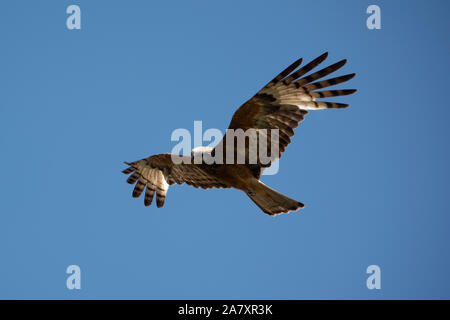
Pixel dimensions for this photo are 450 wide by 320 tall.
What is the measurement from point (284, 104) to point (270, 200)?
4.04ft

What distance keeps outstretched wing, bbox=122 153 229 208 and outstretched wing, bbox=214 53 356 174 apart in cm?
97

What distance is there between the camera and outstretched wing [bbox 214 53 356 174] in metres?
6.27

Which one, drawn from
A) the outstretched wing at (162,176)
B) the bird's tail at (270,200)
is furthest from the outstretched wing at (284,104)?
the outstretched wing at (162,176)

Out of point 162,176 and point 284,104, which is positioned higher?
point 284,104

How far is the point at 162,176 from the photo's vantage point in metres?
7.87

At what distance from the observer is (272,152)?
6.54 meters

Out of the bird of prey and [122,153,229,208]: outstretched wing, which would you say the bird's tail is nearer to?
the bird of prey

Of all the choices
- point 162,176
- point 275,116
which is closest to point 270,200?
point 275,116

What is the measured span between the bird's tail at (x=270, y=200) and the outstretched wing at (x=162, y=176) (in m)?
0.68

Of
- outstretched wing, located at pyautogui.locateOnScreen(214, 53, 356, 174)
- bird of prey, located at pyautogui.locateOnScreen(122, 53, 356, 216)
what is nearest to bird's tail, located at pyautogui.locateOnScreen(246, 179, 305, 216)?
Answer: bird of prey, located at pyautogui.locateOnScreen(122, 53, 356, 216)

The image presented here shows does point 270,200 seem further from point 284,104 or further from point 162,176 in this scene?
point 162,176

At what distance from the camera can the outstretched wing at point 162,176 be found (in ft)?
23.7
